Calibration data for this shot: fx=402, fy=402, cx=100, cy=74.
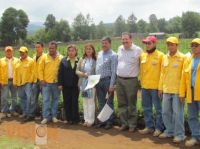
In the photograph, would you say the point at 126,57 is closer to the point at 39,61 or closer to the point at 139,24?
the point at 39,61

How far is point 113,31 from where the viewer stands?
106750 mm

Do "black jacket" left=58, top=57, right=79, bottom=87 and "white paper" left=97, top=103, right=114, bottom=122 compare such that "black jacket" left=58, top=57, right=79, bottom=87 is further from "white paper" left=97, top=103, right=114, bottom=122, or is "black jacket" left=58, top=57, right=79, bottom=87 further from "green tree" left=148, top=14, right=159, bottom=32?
"green tree" left=148, top=14, right=159, bottom=32

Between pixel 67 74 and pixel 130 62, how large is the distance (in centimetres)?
169

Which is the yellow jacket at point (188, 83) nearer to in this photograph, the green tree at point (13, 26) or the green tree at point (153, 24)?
the green tree at point (13, 26)

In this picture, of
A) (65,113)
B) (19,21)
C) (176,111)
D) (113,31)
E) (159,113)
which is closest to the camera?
(176,111)

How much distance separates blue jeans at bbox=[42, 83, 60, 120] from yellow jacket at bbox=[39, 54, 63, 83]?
0.49 ft

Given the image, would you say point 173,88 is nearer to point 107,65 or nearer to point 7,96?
point 107,65

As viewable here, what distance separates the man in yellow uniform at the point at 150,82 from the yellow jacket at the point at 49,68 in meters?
2.31

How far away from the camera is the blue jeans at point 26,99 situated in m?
9.96

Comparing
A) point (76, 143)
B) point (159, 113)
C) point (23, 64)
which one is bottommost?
point (76, 143)

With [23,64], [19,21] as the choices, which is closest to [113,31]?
[19,21]

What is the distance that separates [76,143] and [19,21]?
197 ft

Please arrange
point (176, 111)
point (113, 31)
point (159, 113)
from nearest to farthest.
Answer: point (176, 111) < point (159, 113) < point (113, 31)

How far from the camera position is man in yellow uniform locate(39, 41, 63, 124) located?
945 centimetres
